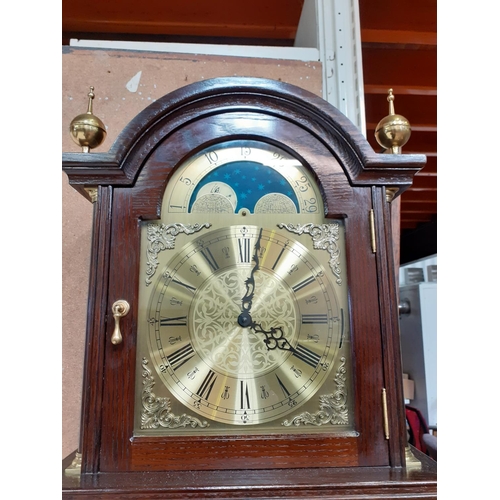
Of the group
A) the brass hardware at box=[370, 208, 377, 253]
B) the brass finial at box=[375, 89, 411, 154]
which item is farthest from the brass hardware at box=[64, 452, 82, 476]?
the brass finial at box=[375, 89, 411, 154]

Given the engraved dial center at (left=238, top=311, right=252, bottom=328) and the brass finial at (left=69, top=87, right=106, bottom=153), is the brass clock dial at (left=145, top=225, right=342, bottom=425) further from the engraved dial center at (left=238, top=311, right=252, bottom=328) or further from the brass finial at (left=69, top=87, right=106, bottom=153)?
the brass finial at (left=69, top=87, right=106, bottom=153)

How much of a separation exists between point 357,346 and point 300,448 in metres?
0.19

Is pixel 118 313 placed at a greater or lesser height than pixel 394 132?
lesser

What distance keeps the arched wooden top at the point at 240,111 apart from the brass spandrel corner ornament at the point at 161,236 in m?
0.09

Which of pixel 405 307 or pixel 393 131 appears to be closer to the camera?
pixel 393 131

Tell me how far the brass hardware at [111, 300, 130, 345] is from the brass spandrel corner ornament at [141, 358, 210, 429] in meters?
0.09

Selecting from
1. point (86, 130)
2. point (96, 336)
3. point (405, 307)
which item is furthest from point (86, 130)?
point (405, 307)

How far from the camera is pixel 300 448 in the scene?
67 cm

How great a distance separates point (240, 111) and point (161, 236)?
27 cm

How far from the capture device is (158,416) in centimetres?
69

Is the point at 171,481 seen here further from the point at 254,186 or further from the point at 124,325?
the point at 254,186

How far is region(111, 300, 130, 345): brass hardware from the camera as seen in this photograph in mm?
668

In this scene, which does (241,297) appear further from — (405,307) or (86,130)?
(405,307)

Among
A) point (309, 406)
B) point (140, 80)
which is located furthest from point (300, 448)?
point (140, 80)
